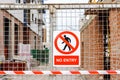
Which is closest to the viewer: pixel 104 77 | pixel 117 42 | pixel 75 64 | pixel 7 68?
pixel 75 64

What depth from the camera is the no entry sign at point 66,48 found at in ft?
20.0

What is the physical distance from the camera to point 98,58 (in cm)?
938

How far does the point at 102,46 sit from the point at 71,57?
353 cm

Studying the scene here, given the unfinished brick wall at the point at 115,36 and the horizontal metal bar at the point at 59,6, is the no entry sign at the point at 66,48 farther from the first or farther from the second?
the unfinished brick wall at the point at 115,36

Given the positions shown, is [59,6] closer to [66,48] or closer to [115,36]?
[66,48]

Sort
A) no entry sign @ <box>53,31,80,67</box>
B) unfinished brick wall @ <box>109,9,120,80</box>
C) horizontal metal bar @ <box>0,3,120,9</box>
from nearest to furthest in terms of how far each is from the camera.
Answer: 1. no entry sign @ <box>53,31,80,67</box>
2. horizontal metal bar @ <box>0,3,120,9</box>
3. unfinished brick wall @ <box>109,9,120,80</box>

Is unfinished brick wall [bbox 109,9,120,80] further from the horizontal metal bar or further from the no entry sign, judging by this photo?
the no entry sign

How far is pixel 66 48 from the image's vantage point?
6.12 metres

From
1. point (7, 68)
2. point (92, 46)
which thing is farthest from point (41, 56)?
point (92, 46)

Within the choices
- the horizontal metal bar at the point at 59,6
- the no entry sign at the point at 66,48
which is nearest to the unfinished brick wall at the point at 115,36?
the horizontal metal bar at the point at 59,6

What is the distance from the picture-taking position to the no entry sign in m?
6.08

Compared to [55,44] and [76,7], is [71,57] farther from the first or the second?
[76,7]

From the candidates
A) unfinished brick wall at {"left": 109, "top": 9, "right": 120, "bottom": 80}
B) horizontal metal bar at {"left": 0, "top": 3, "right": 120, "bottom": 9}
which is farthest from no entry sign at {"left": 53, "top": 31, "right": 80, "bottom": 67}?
unfinished brick wall at {"left": 109, "top": 9, "right": 120, "bottom": 80}

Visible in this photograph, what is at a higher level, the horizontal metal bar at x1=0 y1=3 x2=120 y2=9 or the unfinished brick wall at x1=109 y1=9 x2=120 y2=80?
Result: the horizontal metal bar at x1=0 y1=3 x2=120 y2=9
